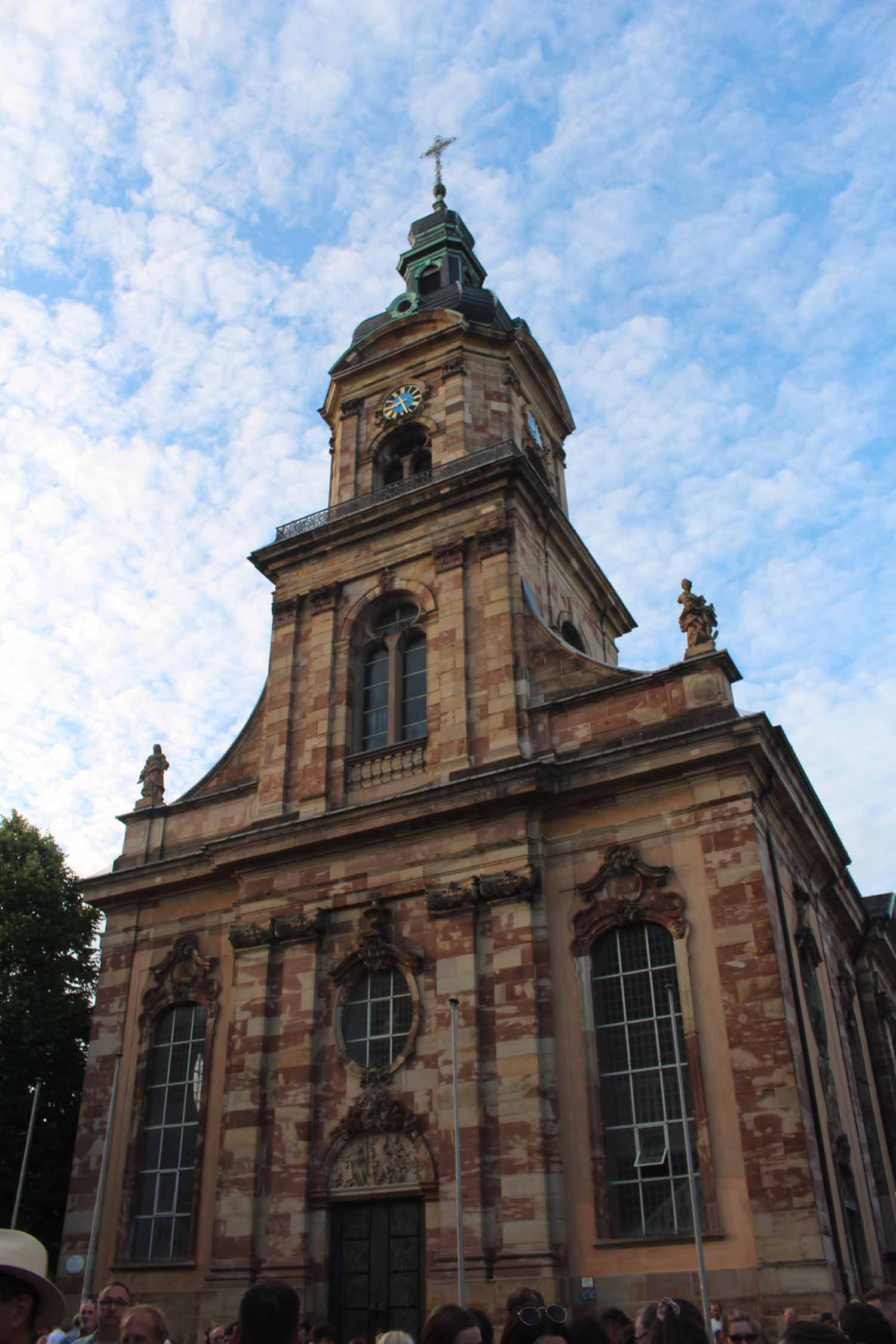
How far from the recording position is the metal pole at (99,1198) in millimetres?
19906

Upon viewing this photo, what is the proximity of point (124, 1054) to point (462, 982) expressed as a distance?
7.71 meters

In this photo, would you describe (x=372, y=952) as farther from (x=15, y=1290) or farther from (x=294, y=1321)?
(x=15, y=1290)

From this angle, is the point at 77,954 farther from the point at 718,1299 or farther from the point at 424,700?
the point at 718,1299

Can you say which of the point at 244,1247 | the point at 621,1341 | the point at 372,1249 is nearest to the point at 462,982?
the point at 372,1249

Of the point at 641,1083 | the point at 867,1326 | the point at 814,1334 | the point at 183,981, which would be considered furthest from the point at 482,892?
the point at 814,1334

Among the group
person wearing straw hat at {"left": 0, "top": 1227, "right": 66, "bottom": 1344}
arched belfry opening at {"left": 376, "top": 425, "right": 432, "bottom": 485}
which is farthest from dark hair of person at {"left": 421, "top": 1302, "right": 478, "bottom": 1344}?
arched belfry opening at {"left": 376, "top": 425, "right": 432, "bottom": 485}

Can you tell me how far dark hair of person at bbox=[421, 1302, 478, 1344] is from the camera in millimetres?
4148

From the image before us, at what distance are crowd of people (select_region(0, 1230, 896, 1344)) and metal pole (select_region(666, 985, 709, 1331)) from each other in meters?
Answer: 8.80

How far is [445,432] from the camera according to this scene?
26547mm

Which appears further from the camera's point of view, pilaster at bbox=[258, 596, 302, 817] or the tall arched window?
pilaster at bbox=[258, 596, 302, 817]

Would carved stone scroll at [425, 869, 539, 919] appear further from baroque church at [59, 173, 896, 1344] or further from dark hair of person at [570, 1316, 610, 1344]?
dark hair of person at [570, 1316, 610, 1344]

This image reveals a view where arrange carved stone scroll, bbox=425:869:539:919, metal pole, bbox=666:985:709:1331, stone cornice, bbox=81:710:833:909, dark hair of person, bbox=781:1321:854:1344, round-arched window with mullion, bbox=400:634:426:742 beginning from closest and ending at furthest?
dark hair of person, bbox=781:1321:854:1344
metal pole, bbox=666:985:709:1331
stone cornice, bbox=81:710:833:909
carved stone scroll, bbox=425:869:539:919
round-arched window with mullion, bbox=400:634:426:742

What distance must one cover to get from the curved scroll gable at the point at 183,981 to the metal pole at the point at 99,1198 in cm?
140

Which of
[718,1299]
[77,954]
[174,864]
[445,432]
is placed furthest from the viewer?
[77,954]
